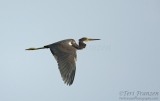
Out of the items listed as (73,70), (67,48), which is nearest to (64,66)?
(73,70)

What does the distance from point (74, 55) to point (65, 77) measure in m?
1.11

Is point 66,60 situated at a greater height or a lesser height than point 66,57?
lesser

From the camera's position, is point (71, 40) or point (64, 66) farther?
point (71, 40)

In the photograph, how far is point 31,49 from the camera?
1648 cm

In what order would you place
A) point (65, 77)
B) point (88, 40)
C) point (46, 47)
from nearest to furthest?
1. point (65, 77)
2. point (46, 47)
3. point (88, 40)

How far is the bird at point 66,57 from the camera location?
12.7 m

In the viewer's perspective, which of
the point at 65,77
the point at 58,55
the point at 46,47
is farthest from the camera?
the point at 46,47

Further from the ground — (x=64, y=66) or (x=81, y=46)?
(x=81, y=46)

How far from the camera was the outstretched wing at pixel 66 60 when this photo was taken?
12.7 metres

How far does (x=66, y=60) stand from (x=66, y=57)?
0.18 m

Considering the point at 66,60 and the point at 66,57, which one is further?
the point at 66,57

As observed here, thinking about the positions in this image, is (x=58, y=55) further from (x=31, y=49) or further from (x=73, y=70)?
(x=31, y=49)

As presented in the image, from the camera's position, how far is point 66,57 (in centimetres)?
1338

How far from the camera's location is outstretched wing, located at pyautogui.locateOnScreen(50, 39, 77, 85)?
41.5 ft
